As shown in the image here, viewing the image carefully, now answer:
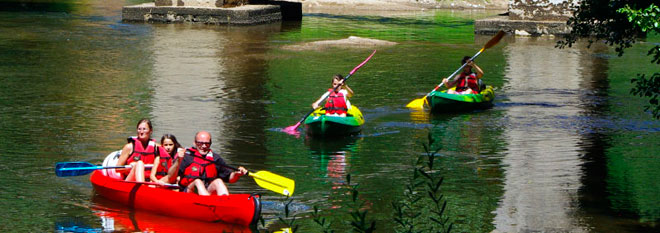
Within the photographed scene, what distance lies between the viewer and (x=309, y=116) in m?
14.6

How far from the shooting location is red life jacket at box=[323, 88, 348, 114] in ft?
48.1

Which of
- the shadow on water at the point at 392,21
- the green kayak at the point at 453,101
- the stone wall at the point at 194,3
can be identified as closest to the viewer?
the green kayak at the point at 453,101

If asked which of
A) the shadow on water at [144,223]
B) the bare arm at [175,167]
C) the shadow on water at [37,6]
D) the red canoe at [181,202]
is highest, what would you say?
the shadow on water at [37,6]

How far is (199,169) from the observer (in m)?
10.0

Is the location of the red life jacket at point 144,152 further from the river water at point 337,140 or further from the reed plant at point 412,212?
the reed plant at point 412,212

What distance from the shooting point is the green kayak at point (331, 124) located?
563 inches

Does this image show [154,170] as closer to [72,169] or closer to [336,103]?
[72,169]

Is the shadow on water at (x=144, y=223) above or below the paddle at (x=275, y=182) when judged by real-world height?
below

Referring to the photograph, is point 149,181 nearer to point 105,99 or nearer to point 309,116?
point 309,116

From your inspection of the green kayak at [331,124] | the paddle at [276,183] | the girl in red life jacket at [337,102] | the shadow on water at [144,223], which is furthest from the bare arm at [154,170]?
the girl in red life jacket at [337,102]

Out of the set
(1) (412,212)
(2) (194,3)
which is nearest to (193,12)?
(2) (194,3)

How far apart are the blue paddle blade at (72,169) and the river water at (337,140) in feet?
0.88

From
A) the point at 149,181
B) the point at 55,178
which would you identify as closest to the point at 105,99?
the point at 55,178

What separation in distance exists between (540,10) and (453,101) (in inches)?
564
